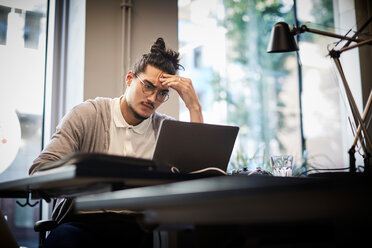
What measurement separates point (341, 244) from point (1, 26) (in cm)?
253

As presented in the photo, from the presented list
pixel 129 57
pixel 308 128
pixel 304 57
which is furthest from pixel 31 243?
pixel 304 57

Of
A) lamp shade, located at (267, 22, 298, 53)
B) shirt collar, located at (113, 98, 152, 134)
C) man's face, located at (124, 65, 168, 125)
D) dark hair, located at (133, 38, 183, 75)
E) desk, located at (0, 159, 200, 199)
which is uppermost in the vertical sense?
lamp shade, located at (267, 22, 298, 53)

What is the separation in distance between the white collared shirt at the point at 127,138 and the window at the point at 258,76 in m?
2.69

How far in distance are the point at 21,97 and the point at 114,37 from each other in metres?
0.73

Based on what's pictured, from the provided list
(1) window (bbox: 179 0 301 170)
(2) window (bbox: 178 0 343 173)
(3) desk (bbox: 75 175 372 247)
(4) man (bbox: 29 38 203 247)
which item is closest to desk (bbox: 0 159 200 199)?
(3) desk (bbox: 75 175 372 247)

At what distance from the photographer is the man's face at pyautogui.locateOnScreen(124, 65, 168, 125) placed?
1.98m

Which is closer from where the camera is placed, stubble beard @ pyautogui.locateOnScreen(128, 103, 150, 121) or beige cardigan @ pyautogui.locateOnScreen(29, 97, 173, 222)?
beige cardigan @ pyautogui.locateOnScreen(29, 97, 173, 222)

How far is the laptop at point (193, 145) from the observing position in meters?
1.28

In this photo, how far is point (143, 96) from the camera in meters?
2.00

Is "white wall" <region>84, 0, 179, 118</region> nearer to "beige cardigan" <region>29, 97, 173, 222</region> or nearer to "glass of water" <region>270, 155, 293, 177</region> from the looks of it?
"beige cardigan" <region>29, 97, 173, 222</region>

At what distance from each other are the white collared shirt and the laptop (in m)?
0.60

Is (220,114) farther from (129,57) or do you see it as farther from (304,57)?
(129,57)

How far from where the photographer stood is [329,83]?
517 cm

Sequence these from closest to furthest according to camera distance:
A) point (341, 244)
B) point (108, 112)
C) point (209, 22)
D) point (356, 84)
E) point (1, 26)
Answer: point (341, 244) < point (108, 112) < point (1, 26) < point (356, 84) < point (209, 22)
